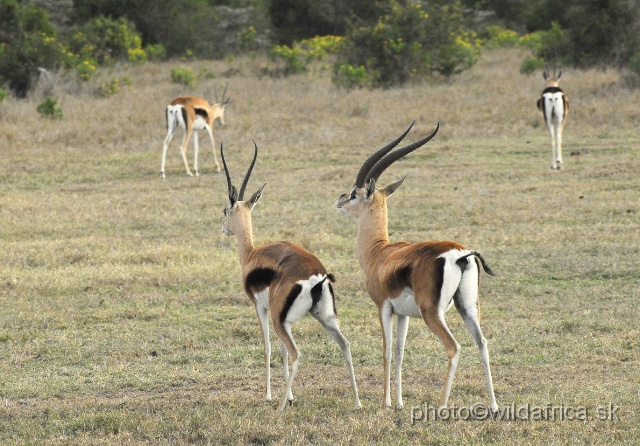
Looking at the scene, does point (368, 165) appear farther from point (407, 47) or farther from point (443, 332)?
point (407, 47)

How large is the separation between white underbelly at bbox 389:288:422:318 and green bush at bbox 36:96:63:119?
40.4 feet

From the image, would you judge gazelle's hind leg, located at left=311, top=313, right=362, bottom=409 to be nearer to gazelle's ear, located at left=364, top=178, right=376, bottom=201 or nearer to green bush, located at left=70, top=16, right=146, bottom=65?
gazelle's ear, located at left=364, top=178, right=376, bottom=201

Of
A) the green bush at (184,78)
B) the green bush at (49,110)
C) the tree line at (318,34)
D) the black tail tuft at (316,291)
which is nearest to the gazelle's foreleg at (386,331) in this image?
the black tail tuft at (316,291)

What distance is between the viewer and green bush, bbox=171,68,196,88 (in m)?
19.9

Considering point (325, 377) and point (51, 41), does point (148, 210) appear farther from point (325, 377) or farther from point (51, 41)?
point (51, 41)

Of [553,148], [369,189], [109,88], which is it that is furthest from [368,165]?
[109,88]

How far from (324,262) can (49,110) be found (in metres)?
9.12

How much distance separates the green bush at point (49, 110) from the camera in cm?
1549

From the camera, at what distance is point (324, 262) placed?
7.81m

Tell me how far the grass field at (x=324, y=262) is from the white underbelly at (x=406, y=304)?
0.45 metres

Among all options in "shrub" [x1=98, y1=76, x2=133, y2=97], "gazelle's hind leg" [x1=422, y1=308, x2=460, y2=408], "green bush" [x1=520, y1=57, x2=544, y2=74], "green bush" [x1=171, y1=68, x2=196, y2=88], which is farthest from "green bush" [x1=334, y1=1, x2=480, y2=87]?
"gazelle's hind leg" [x1=422, y1=308, x2=460, y2=408]

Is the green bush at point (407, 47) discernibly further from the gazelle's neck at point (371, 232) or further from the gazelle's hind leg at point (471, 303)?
the gazelle's hind leg at point (471, 303)

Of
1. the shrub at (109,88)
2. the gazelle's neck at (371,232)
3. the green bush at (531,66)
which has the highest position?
the green bush at (531,66)

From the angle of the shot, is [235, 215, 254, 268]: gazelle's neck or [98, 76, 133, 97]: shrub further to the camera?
[98, 76, 133, 97]: shrub
